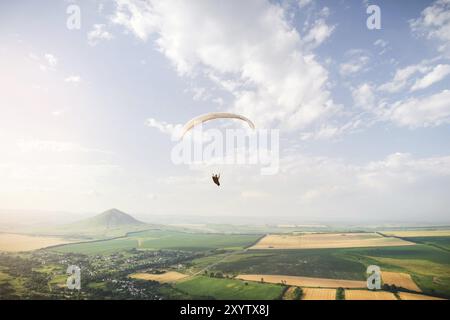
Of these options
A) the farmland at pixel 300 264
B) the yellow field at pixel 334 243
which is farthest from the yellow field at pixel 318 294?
the yellow field at pixel 334 243

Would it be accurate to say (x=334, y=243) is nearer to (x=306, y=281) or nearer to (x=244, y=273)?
(x=244, y=273)

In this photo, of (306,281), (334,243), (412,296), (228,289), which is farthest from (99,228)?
(412,296)

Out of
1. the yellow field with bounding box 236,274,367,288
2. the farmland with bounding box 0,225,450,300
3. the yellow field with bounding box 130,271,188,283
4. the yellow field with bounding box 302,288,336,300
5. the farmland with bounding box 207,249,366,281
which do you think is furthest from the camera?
the yellow field with bounding box 130,271,188,283

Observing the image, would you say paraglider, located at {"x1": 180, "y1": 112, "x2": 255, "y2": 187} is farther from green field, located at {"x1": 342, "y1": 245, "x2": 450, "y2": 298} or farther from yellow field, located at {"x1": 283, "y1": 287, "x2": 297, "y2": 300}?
green field, located at {"x1": 342, "y1": 245, "x2": 450, "y2": 298}

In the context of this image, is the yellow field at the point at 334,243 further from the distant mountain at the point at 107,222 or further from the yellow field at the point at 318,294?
the distant mountain at the point at 107,222

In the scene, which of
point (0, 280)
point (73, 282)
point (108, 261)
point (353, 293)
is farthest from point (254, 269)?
point (0, 280)

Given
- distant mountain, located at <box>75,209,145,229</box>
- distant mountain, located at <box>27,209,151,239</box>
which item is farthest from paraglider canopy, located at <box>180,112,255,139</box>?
distant mountain, located at <box>75,209,145,229</box>
